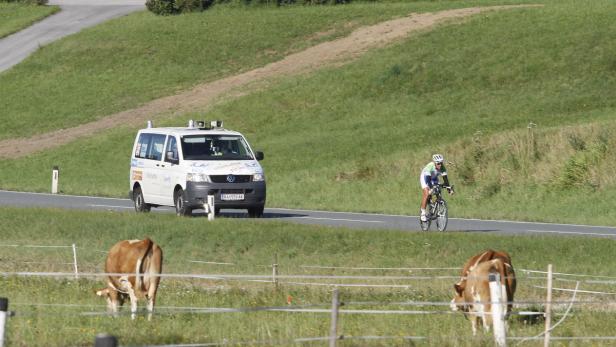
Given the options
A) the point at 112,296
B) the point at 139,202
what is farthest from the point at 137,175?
the point at 112,296

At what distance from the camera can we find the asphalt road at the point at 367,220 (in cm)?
2856

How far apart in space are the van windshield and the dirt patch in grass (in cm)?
2511

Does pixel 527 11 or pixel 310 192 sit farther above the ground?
pixel 527 11

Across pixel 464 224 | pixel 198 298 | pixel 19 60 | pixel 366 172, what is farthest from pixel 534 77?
pixel 198 298

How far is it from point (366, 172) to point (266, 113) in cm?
1521

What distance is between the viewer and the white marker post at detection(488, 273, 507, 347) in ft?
42.4

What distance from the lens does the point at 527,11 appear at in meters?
67.1

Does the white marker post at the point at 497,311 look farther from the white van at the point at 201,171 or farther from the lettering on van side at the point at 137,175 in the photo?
the lettering on van side at the point at 137,175

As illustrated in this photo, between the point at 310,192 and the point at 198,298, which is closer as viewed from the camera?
the point at 198,298

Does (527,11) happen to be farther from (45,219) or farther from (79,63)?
(45,219)

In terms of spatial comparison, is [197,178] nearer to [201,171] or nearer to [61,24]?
[201,171]

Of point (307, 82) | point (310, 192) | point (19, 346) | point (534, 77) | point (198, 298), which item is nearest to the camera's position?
point (19, 346)

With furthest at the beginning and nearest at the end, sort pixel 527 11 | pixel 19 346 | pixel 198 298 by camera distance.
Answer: pixel 527 11, pixel 198 298, pixel 19 346

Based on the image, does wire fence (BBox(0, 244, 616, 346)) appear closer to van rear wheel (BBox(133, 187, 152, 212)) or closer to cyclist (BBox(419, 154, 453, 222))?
cyclist (BBox(419, 154, 453, 222))
